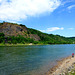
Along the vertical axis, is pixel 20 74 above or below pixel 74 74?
below

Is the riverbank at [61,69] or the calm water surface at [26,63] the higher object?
the riverbank at [61,69]

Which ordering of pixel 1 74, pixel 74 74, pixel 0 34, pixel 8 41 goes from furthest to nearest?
pixel 0 34, pixel 8 41, pixel 1 74, pixel 74 74

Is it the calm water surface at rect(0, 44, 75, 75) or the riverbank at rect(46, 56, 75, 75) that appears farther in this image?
the calm water surface at rect(0, 44, 75, 75)

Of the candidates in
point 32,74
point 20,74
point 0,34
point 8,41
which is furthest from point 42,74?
point 0,34

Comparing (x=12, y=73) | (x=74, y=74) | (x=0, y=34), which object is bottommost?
(x=12, y=73)

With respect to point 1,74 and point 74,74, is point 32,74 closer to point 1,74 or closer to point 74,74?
point 1,74

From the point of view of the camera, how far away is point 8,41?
17962cm

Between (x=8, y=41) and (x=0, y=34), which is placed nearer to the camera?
(x=8, y=41)

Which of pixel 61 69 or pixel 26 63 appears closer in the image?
pixel 61 69

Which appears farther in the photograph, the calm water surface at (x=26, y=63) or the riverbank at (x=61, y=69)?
the calm water surface at (x=26, y=63)

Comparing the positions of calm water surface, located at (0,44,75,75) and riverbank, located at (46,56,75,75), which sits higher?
riverbank, located at (46,56,75,75)

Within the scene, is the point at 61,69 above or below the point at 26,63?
above

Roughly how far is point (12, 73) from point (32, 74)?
414 cm

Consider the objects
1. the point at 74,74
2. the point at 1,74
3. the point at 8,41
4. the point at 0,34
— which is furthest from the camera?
the point at 0,34
